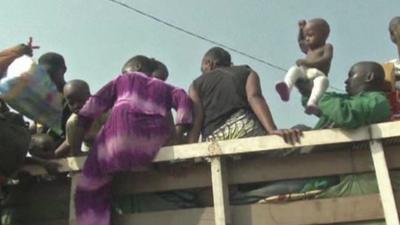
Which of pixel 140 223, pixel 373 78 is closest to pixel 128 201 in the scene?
pixel 140 223

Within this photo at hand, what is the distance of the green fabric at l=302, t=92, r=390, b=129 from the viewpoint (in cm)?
241

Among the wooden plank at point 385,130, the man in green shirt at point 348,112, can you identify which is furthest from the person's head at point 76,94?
the wooden plank at point 385,130

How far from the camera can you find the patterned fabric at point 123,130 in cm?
267

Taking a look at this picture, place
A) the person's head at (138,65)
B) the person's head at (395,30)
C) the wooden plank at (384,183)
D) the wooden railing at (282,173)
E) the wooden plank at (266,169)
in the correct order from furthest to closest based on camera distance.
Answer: the person's head at (395,30) < the person's head at (138,65) < the wooden plank at (266,169) < the wooden railing at (282,173) < the wooden plank at (384,183)

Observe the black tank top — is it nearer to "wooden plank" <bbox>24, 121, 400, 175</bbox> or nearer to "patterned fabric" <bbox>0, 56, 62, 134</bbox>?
"wooden plank" <bbox>24, 121, 400, 175</bbox>

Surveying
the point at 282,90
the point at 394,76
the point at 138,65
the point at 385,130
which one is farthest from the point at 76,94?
the point at 394,76

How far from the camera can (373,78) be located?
9.69ft

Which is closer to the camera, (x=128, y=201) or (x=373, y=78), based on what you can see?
(x=128, y=201)

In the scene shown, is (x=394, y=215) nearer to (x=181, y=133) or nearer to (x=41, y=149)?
(x=181, y=133)

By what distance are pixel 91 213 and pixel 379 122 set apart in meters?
1.51

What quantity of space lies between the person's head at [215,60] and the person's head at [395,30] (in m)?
1.28

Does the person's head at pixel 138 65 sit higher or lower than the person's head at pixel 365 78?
higher

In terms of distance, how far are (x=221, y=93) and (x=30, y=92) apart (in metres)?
1.18

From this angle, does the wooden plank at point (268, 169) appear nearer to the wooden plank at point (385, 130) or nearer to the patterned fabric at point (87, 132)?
the wooden plank at point (385, 130)
